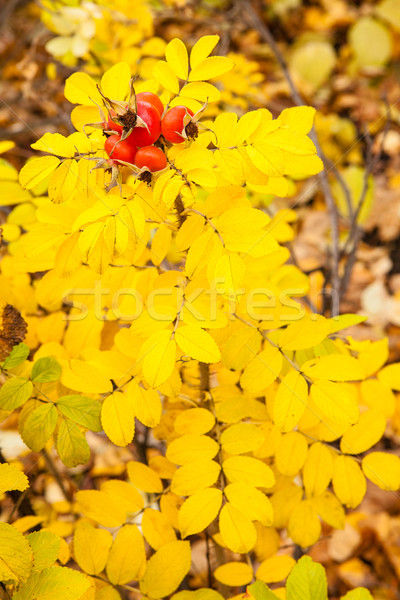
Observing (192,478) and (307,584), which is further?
(192,478)

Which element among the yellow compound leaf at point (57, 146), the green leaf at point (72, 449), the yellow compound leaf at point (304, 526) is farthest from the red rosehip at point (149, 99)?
the yellow compound leaf at point (304, 526)

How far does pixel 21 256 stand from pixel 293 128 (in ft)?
1.68

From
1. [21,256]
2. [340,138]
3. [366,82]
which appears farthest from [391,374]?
[366,82]

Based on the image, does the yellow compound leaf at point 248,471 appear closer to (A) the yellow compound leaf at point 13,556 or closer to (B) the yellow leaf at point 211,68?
(A) the yellow compound leaf at point 13,556

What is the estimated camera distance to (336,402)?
0.75 meters

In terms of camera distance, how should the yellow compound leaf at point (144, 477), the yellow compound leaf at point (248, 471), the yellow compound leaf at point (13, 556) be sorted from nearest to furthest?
the yellow compound leaf at point (13, 556)
the yellow compound leaf at point (248, 471)
the yellow compound leaf at point (144, 477)

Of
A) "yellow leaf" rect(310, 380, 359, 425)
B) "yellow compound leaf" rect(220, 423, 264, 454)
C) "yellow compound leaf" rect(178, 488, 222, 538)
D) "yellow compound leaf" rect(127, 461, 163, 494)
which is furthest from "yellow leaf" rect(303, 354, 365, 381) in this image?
"yellow compound leaf" rect(127, 461, 163, 494)

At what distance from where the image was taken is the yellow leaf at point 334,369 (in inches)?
30.0

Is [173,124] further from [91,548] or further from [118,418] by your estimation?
[91,548]

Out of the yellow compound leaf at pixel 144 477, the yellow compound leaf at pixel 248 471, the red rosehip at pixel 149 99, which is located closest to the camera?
the red rosehip at pixel 149 99

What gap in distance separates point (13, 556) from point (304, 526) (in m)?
0.50

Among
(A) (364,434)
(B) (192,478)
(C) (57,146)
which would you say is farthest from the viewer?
(A) (364,434)

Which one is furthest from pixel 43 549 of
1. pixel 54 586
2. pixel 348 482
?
pixel 348 482

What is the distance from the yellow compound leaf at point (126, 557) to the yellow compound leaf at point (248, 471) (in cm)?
19
